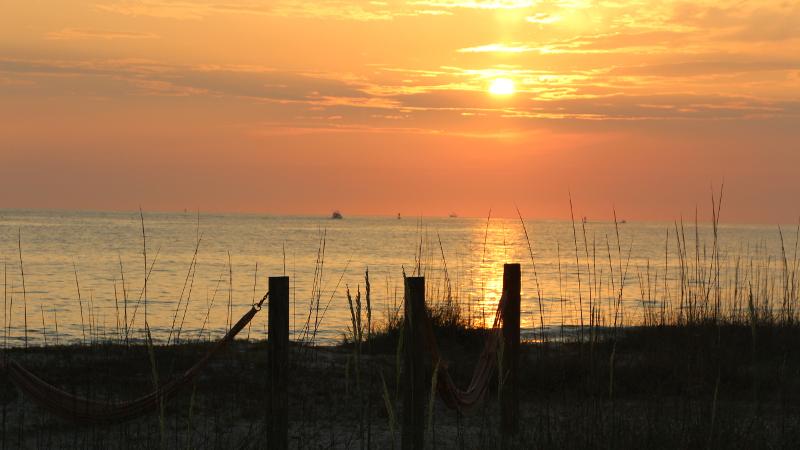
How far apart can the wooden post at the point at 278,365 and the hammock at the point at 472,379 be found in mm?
796

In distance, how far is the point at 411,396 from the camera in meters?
4.81

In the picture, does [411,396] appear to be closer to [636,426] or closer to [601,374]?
[636,426]

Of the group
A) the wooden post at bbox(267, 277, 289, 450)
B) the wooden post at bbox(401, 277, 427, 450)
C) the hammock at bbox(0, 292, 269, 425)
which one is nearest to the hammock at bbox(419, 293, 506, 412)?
the wooden post at bbox(401, 277, 427, 450)

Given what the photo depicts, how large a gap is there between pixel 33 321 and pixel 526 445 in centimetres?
1586

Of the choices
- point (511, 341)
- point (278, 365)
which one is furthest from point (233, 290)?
point (278, 365)

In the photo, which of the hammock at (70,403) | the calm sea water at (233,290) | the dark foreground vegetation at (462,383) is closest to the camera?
the hammock at (70,403)

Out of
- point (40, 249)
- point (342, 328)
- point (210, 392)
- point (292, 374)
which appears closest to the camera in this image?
point (210, 392)

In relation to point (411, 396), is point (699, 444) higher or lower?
lower

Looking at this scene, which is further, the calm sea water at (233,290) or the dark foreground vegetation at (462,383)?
the calm sea water at (233,290)

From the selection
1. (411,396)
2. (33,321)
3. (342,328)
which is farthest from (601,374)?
(33,321)

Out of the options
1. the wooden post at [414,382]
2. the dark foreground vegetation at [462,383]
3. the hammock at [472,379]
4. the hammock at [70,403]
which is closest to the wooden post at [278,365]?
the dark foreground vegetation at [462,383]

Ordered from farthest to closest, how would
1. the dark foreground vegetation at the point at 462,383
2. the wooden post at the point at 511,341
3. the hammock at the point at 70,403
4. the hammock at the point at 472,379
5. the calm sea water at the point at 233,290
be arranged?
the calm sea water at the point at 233,290 → the wooden post at the point at 511,341 → the dark foreground vegetation at the point at 462,383 → the hammock at the point at 70,403 → the hammock at the point at 472,379

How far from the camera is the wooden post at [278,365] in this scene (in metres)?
4.74

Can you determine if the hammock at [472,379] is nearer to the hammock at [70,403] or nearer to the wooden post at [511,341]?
the wooden post at [511,341]
